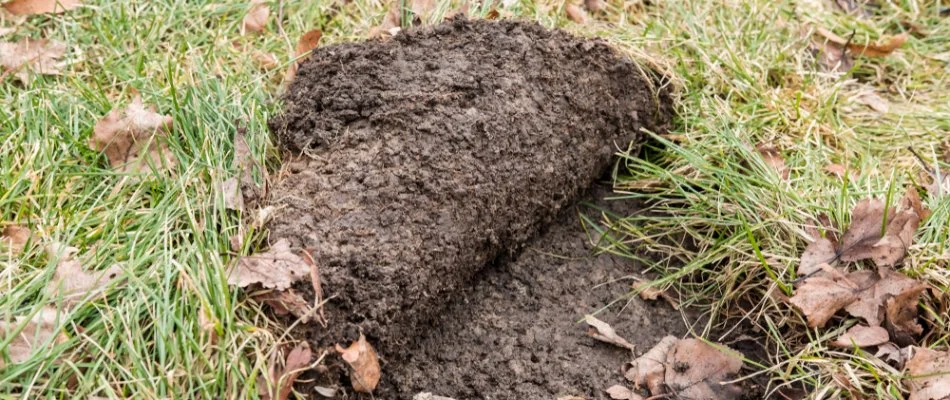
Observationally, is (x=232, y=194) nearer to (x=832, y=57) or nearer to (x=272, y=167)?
(x=272, y=167)

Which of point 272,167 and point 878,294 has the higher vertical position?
point 272,167

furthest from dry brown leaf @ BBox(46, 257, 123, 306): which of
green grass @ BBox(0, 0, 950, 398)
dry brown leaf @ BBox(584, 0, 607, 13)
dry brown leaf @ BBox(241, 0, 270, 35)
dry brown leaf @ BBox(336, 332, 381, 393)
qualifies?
dry brown leaf @ BBox(584, 0, 607, 13)

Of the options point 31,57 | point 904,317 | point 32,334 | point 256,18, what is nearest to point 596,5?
point 256,18

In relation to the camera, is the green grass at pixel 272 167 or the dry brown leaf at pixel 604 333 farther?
the dry brown leaf at pixel 604 333

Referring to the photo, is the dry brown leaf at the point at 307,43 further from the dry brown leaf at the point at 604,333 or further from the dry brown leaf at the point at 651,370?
the dry brown leaf at the point at 651,370

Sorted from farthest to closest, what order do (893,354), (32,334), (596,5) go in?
(596,5) < (893,354) < (32,334)

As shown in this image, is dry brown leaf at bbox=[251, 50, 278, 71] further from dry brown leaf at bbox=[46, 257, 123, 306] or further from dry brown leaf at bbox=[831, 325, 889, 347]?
dry brown leaf at bbox=[831, 325, 889, 347]

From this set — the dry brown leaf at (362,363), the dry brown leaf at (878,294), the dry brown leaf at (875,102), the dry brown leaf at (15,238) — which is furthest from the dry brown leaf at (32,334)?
the dry brown leaf at (875,102)
